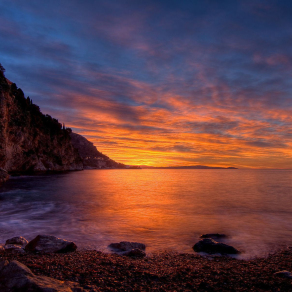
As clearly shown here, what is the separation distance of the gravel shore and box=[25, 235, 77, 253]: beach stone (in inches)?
17.5

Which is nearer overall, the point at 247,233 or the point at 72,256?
the point at 72,256

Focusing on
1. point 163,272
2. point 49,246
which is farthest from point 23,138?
point 163,272

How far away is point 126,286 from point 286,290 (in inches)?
139

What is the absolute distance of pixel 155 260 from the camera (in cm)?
684

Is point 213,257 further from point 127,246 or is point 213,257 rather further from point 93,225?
point 93,225

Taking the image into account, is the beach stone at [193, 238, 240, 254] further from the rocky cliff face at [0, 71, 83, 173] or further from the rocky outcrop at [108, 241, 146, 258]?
the rocky cliff face at [0, 71, 83, 173]

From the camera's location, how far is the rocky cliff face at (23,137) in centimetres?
4283

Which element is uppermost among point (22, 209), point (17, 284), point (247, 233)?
point (17, 284)

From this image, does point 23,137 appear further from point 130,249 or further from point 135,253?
point 135,253

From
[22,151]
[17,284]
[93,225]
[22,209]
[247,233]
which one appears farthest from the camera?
[22,151]

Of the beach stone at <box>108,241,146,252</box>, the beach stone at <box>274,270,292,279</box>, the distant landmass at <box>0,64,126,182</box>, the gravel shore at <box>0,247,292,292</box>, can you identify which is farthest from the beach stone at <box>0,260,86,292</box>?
the distant landmass at <box>0,64,126,182</box>

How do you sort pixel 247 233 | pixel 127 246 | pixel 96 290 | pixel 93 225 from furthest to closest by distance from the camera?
pixel 93 225 < pixel 247 233 < pixel 127 246 < pixel 96 290

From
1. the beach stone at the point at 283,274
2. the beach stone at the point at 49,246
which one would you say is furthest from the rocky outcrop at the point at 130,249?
the beach stone at the point at 283,274


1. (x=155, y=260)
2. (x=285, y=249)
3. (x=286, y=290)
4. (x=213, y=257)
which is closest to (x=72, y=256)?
(x=155, y=260)
